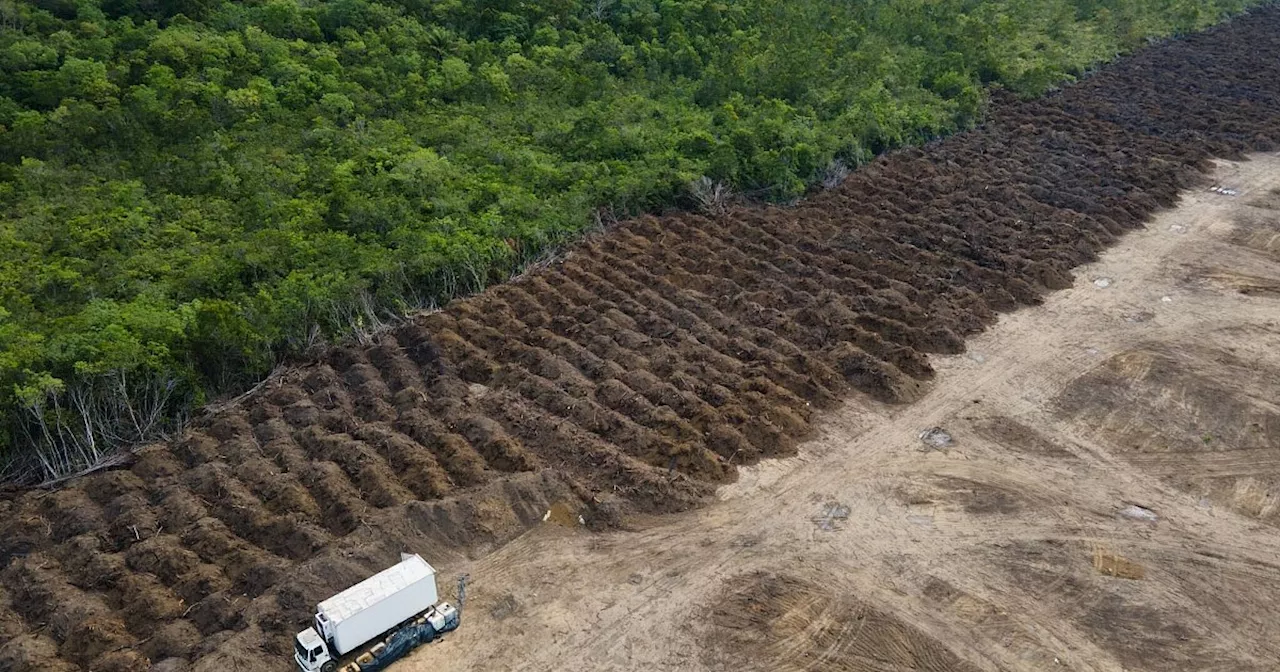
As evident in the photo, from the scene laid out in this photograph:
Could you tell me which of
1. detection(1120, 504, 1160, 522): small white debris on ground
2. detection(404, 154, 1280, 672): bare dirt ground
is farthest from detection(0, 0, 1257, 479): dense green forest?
detection(1120, 504, 1160, 522): small white debris on ground

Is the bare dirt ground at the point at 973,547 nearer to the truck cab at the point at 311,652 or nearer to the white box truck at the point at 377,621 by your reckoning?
the white box truck at the point at 377,621

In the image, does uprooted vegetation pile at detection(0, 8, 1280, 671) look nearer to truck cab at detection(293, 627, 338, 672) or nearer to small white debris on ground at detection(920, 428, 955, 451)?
truck cab at detection(293, 627, 338, 672)

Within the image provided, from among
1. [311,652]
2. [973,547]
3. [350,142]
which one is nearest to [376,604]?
[311,652]

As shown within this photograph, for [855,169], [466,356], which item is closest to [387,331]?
[466,356]

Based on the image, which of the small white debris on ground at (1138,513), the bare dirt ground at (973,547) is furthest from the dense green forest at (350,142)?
the small white debris on ground at (1138,513)

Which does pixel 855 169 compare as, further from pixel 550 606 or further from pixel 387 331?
pixel 550 606

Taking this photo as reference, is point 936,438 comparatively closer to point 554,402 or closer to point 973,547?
point 973,547
